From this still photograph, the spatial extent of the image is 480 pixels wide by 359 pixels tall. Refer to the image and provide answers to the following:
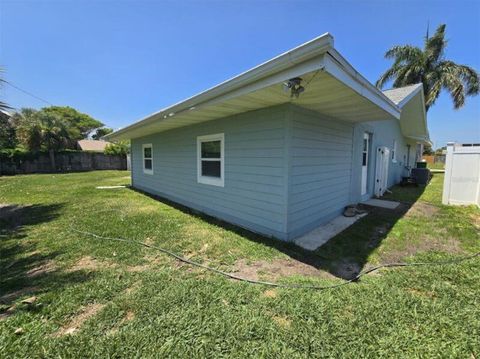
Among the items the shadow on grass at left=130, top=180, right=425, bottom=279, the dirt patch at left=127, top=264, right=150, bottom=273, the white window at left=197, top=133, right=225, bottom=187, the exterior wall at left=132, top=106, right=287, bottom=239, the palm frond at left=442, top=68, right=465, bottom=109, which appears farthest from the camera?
the palm frond at left=442, top=68, right=465, bottom=109

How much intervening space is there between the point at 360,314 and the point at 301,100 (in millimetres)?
3246

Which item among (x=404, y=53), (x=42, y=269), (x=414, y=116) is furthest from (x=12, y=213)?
(x=404, y=53)

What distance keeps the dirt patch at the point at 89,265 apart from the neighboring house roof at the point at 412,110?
920 cm

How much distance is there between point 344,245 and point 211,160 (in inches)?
149

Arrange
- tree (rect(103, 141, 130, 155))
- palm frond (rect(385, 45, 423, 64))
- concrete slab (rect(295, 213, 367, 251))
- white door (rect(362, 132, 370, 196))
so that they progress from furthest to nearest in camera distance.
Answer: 1. tree (rect(103, 141, 130, 155))
2. palm frond (rect(385, 45, 423, 64))
3. white door (rect(362, 132, 370, 196))
4. concrete slab (rect(295, 213, 367, 251))

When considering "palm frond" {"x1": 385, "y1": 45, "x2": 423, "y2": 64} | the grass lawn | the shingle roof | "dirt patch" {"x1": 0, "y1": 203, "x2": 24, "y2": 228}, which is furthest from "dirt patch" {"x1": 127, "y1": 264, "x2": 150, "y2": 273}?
"palm frond" {"x1": 385, "y1": 45, "x2": 423, "y2": 64}

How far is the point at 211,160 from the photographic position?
5914mm

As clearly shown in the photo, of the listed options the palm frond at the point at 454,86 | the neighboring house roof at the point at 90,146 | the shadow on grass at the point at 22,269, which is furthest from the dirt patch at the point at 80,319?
the neighboring house roof at the point at 90,146

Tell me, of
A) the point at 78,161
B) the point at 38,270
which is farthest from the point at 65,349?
the point at 78,161

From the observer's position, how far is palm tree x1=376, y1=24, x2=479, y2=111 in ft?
48.2

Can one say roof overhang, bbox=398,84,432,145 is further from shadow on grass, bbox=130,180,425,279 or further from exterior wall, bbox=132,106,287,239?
exterior wall, bbox=132,106,287,239

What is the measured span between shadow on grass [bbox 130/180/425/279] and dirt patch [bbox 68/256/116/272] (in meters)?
2.42

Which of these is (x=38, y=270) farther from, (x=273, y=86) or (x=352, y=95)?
(x=352, y=95)

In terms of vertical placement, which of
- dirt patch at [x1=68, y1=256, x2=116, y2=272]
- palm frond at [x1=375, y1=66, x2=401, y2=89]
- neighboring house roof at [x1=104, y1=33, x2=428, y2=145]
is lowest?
dirt patch at [x1=68, y1=256, x2=116, y2=272]
